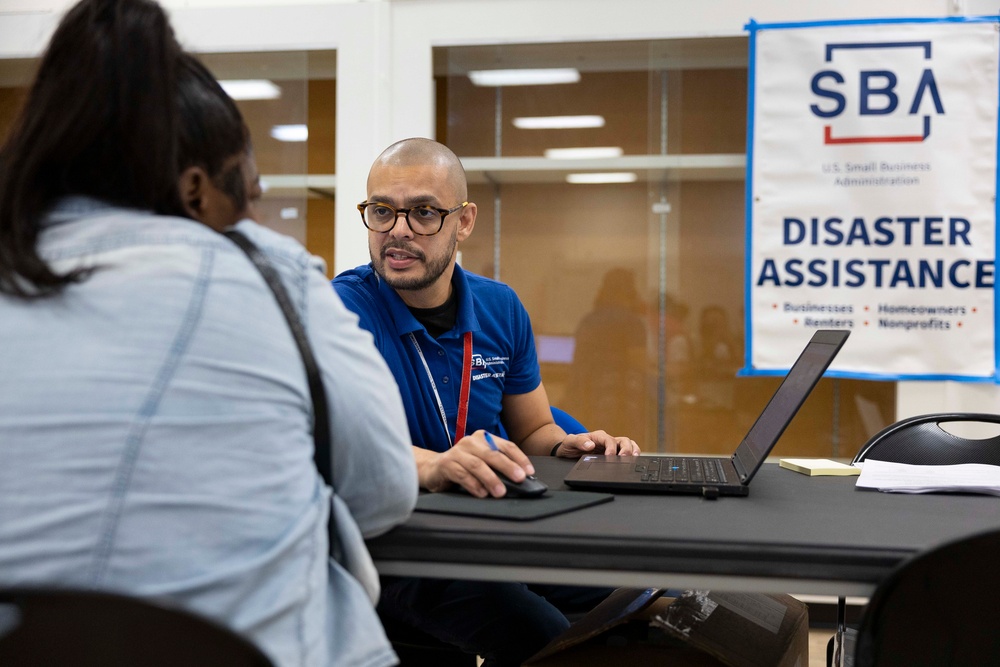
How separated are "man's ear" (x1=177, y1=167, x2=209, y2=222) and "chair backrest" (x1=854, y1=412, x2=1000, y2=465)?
158 centimetres

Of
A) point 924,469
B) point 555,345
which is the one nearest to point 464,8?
point 555,345

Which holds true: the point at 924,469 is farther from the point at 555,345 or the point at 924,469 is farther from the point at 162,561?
the point at 555,345

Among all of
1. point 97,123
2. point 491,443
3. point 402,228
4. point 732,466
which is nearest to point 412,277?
point 402,228

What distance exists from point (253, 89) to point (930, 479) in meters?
3.31

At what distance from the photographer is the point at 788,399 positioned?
1472mm

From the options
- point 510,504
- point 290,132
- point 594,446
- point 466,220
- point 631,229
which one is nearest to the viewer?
point 510,504

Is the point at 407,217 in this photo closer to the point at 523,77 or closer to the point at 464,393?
the point at 464,393

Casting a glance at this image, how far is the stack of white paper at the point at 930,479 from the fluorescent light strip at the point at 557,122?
2.27m

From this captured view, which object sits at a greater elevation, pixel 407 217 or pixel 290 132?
pixel 290 132

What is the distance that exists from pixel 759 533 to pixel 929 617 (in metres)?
0.22

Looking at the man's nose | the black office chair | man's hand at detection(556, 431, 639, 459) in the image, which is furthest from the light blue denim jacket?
the black office chair

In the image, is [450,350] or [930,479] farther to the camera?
[450,350]

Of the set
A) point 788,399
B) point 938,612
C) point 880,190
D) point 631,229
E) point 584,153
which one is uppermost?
point 584,153

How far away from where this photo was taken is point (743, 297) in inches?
140
